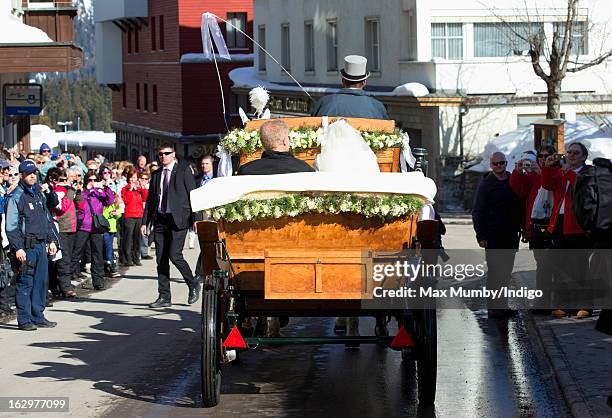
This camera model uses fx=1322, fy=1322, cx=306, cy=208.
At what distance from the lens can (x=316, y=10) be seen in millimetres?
48750

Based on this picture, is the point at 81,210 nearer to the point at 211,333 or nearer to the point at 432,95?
the point at 211,333

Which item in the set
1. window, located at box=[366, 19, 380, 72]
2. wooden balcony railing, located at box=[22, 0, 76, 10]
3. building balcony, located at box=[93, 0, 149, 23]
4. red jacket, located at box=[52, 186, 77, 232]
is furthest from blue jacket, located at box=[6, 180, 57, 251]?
building balcony, located at box=[93, 0, 149, 23]

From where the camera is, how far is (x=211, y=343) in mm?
9578

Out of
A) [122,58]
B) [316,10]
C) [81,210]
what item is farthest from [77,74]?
[81,210]

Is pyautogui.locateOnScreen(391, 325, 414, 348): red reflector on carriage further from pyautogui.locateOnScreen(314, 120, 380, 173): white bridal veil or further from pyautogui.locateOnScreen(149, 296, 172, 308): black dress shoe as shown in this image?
pyautogui.locateOnScreen(149, 296, 172, 308): black dress shoe

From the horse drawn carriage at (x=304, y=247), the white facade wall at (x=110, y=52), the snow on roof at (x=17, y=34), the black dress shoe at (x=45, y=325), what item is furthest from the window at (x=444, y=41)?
the white facade wall at (x=110, y=52)

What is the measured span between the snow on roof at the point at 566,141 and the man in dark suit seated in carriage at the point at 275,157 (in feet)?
66.4

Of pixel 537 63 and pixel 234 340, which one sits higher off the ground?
pixel 537 63

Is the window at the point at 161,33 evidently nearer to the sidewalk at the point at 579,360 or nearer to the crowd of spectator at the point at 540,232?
the crowd of spectator at the point at 540,232

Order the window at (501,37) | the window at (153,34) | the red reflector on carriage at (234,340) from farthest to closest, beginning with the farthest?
the window at (153,34)
the window at (501,37)
the red reflector on carriage at (234,340)

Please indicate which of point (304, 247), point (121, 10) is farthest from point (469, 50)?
point (121, 10)

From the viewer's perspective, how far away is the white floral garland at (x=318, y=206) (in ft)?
31.4

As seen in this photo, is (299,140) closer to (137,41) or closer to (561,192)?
(561,192)

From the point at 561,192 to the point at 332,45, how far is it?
33.7 meters
